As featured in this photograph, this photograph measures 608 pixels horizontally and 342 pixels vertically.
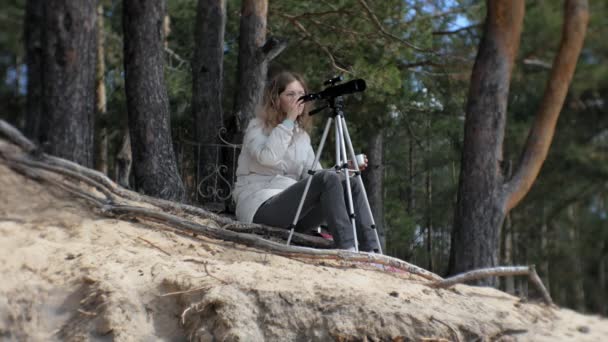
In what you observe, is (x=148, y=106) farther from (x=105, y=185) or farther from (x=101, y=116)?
(x=101, y=116)

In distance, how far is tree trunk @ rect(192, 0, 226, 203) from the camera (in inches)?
267

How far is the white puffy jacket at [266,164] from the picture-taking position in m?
4.44

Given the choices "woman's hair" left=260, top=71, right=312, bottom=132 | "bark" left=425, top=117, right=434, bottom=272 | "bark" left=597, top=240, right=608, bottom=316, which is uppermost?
"woman's hair" left=260, top=71, right=312, bottom=132

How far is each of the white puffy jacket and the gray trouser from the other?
0.37 feet

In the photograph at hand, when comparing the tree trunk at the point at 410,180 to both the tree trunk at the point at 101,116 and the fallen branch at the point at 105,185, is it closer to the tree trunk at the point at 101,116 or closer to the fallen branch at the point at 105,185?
the tree trunk at the point at 101,116

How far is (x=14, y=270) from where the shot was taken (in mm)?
3170

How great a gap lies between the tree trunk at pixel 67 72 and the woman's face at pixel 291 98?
131 cm

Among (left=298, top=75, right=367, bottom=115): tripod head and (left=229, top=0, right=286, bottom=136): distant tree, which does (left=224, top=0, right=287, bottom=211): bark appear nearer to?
(left=229, top=0, right=286, bottom=136): distant tree

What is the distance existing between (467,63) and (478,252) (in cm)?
311

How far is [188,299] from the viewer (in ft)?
10.8

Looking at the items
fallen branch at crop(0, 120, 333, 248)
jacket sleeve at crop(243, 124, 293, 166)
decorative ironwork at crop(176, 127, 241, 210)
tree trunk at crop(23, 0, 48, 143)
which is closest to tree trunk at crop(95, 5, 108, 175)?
tree trunk at crop(23, 0, 48, 143)

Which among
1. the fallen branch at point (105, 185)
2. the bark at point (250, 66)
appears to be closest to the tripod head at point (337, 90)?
the fallen branch at point (105, 185)

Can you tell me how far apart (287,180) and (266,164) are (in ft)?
0.81

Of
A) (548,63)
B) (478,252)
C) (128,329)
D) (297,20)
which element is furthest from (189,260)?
(548,63)
